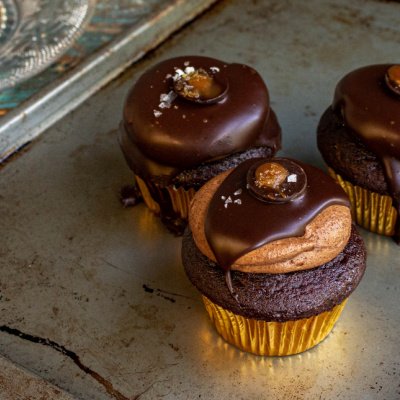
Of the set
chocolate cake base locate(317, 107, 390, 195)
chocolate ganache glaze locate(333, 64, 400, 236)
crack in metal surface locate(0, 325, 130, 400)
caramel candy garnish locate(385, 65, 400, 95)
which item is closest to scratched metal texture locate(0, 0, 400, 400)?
crack in metal surface locate(0, 325, 130, 400)

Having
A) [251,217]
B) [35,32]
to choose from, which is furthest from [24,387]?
[35,32]

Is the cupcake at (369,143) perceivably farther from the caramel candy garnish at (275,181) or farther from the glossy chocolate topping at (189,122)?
the caramel candy garnish at (275,181)

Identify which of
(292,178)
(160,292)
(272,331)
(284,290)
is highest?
(292,178)

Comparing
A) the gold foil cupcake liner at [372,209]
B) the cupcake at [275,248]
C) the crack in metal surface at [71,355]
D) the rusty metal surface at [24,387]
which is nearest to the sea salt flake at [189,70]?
the cupcake at [275,248]

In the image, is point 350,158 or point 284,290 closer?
point 284,290

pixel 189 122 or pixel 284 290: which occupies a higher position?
pixel 189 122

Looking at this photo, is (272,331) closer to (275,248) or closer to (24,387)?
(275,248)

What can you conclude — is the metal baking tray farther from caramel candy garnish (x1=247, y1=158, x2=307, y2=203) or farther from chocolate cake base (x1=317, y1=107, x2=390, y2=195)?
caramel candy garnish (x1=247, y1=158, x2=307, y2=203)
